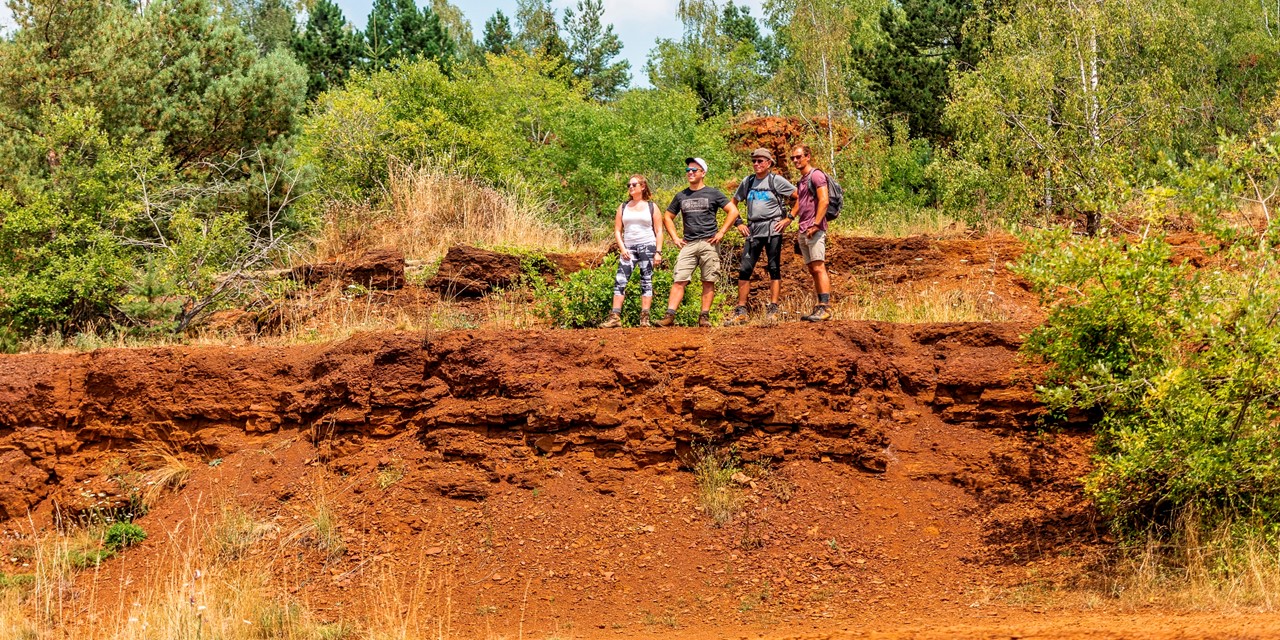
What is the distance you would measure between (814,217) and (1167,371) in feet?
11.7

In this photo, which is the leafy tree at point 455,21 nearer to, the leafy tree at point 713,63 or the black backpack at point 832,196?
the leafy tree at point 713,63

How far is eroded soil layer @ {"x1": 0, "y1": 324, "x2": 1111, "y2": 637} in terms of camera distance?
8.52 meters

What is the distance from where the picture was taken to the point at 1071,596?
7.84m

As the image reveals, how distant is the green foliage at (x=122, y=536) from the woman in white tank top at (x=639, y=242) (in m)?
4.25

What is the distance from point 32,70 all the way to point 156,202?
494 cm

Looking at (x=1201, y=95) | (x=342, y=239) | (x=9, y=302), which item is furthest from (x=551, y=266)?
(x=1201, y=95)

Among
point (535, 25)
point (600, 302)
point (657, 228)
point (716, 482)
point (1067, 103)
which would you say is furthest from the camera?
point (535, 25)

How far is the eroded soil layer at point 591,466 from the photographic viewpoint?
8.52m

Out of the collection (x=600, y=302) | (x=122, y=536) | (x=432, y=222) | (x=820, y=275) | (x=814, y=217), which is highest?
(x=432, y=222)

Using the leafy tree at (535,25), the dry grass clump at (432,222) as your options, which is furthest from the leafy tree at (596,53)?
the dry grass clump at (432,222)

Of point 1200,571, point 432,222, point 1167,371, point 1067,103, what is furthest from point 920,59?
point 1200,571

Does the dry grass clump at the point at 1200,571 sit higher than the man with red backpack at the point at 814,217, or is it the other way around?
the man with red backpack at the point at 814,217

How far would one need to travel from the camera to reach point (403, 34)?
34500 millimetres

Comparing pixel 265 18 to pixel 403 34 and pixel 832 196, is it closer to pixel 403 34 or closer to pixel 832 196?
pixel 403 34
